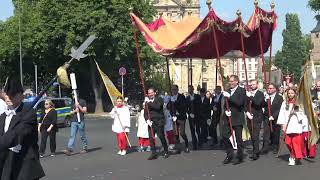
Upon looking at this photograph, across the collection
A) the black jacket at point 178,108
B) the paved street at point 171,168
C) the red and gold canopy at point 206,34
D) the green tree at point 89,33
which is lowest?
the paved street at point 171,168

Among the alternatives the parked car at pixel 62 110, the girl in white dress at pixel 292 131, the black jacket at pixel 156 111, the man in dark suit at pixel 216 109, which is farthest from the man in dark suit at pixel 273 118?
the parked car at pixel 62 110

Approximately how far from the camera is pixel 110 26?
46531 millimetres

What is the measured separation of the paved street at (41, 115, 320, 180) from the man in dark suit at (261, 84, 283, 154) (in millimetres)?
734

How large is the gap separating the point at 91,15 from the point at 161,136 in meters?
32.4

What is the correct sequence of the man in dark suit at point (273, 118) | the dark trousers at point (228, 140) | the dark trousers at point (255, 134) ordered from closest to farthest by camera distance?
the dark trousers at point (228, 140) → the dark trousers at point (255, 134) → the man in dark suit at point (273, 118)

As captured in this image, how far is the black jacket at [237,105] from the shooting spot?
13844 mm

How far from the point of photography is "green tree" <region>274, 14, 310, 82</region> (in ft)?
409

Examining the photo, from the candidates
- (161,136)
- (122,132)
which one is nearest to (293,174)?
(161,136)

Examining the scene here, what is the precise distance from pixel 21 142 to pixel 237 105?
8.47 m

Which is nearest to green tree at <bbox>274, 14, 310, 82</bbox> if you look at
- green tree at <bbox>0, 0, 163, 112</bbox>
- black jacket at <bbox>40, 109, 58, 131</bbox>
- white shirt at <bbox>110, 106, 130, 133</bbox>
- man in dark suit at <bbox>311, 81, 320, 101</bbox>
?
green tree at <bbox>0, 0, 163, 112</bbox>

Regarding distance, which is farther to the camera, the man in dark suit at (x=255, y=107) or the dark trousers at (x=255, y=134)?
the man in dark suit at (x=255, y=107)

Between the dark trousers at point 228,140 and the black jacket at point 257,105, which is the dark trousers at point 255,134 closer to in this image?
the black jacket at point 257,105

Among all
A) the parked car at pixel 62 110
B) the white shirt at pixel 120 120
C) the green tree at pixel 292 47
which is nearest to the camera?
the white shirt at pixel 120 120

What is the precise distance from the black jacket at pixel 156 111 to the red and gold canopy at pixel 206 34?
130 cm
